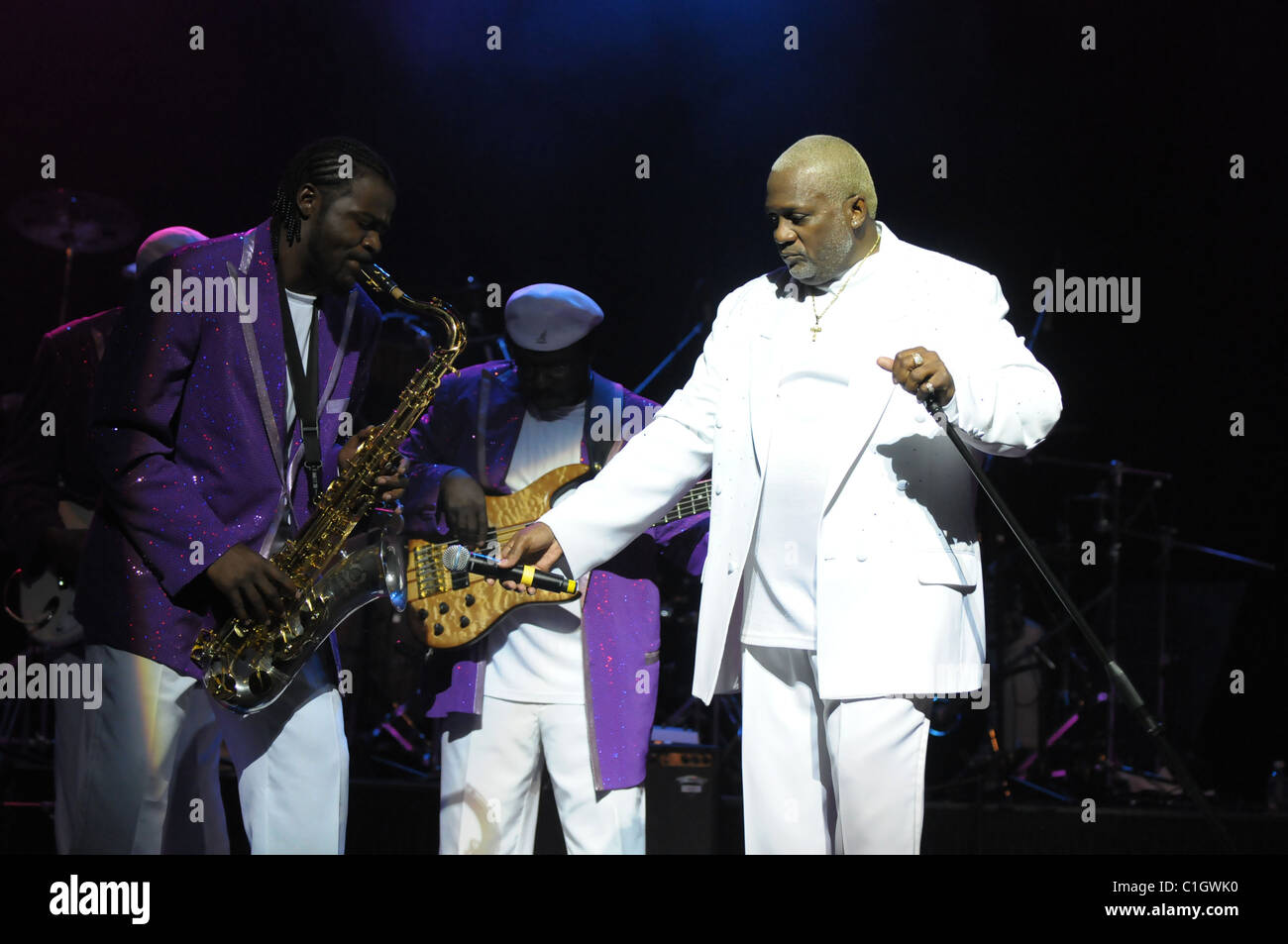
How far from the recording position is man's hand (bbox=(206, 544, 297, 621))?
284 centimetres

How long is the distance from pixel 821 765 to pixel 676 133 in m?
3.71

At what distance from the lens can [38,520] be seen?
13.3 feet

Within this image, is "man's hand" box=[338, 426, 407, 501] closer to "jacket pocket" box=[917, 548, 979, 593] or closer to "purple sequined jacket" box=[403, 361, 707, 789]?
"purple sequined jacket" box=[403, 361, 707, 789]

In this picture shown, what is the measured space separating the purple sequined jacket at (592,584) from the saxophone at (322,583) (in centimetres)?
40

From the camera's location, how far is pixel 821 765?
2.90 m

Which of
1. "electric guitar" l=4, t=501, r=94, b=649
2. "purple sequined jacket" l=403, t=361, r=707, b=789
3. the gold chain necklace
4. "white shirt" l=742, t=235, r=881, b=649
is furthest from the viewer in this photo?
"electric guitar" l=4, t=501, r=94, b=649

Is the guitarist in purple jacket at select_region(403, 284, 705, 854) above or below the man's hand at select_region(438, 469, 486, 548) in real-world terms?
below

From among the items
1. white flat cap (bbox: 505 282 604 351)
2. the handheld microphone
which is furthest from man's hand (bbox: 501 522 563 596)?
white flat cap (bbox: 505 282 604 351)

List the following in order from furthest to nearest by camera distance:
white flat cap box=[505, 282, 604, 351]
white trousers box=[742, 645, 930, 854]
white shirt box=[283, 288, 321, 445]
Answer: white flat cap box=[505, 282, 604, 351] → white shirt box=[283, 288, 321, 445] → white trousers box=[742, 645, 930, 854]

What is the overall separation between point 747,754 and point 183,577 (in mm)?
1474

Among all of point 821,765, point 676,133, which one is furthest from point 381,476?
point 676,133

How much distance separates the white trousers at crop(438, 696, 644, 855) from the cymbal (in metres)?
3.37

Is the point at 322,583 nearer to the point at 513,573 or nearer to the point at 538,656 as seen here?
the point at 513,573
